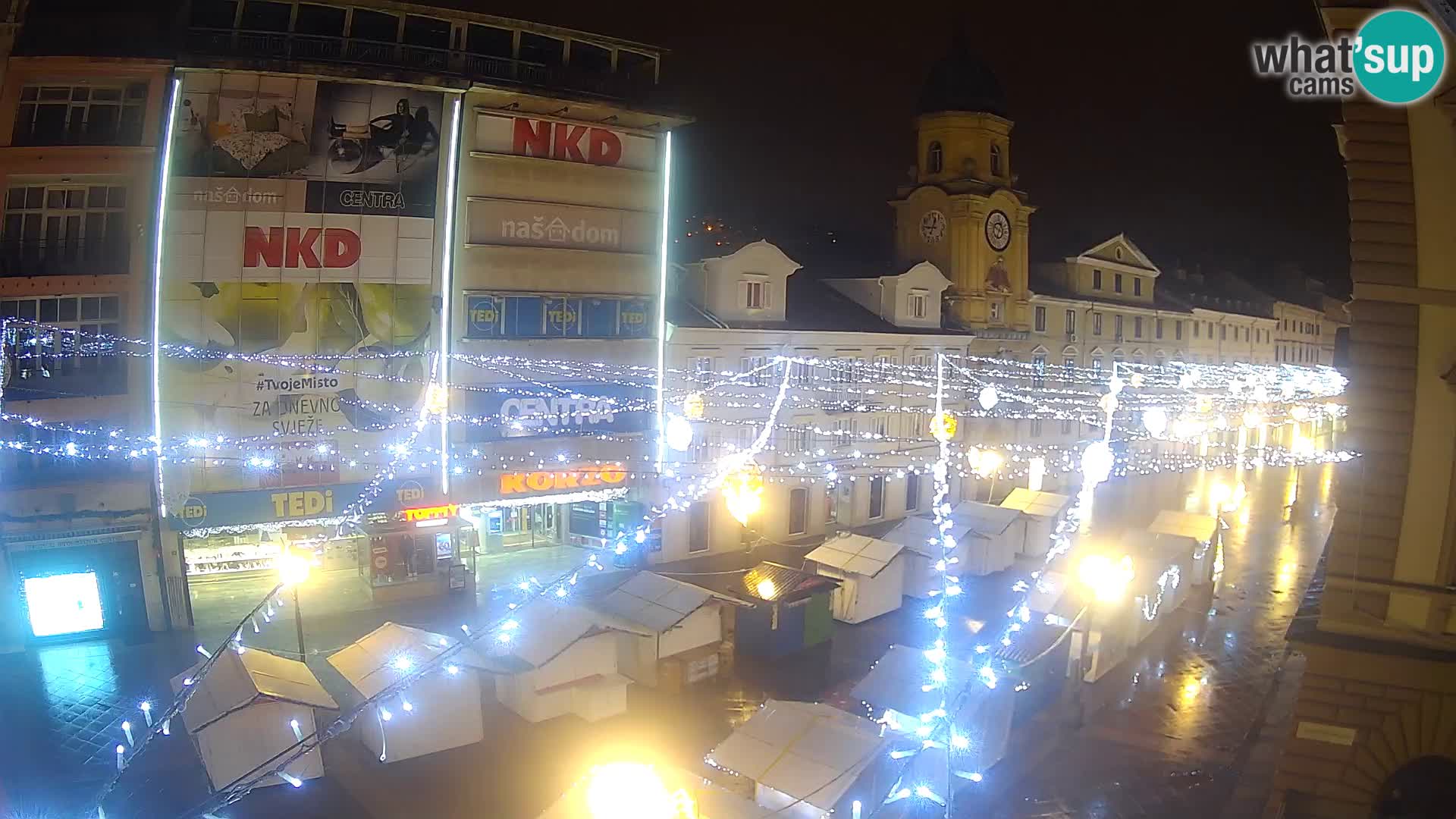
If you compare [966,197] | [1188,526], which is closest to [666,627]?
[1188,526]

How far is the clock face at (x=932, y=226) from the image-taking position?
3366 centimetres

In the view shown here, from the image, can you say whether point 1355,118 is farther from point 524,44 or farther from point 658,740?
point 524,44

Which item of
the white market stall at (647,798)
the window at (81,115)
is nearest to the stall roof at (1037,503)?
the white market stall at (647,798)

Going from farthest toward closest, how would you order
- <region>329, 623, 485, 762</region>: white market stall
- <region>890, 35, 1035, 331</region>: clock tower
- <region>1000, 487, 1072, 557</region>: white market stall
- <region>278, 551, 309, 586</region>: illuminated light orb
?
<region>890, 35, 1035, 331</region>: clock tower → <region>1000, 487, 1072, 557</region>: white market stall → <region>278, 551, 309, 586</region>: illuminated light orb → <region>329, 623, 485, 762</region>: white market stall

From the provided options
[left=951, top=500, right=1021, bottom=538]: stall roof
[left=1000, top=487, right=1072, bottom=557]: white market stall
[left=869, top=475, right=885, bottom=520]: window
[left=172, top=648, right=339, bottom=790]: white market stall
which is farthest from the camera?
[left=869, top=475, right=885, bottom=520]: window

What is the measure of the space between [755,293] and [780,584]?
10.4m

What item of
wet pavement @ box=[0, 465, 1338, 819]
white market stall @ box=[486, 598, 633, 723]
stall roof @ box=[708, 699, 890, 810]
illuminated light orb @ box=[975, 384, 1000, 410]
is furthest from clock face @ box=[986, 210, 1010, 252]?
stall roof @ box=[708, 699, 890, 810]

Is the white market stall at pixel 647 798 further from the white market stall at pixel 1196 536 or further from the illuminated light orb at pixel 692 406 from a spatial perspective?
the white market stall at pixel 1196 536

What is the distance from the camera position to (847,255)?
36812mm

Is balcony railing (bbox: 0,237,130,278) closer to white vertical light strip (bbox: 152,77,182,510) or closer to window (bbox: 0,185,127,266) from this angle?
window (bbox: 0,185,127,266)

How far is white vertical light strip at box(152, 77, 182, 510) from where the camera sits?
19469mm

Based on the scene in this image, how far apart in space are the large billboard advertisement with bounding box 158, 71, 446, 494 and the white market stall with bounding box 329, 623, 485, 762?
754 cm

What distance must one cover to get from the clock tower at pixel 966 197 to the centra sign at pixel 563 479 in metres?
14.5

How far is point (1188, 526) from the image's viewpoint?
75.5ft
